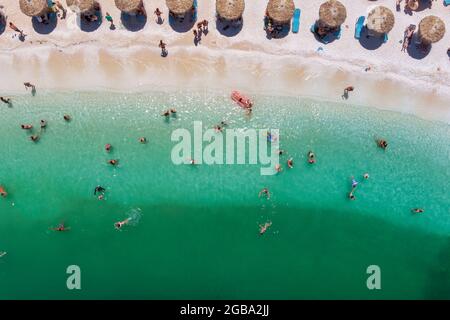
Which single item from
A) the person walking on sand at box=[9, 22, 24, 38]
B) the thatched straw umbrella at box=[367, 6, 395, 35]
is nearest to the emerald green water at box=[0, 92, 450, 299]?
the person walking on sand at box=[9, 22, 24, 38]

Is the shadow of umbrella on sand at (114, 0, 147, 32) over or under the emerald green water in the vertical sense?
over

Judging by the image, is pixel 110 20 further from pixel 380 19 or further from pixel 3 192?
pixel 380 19

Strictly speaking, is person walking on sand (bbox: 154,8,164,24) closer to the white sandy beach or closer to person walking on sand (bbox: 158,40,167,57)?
the white sandy beach

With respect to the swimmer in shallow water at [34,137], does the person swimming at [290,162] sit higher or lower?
lower

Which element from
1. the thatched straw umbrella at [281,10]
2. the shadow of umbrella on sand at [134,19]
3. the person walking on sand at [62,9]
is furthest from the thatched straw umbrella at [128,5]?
the thatched straw umbrella at [281,10]

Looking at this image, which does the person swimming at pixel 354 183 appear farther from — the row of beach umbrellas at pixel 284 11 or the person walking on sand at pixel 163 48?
the person walking on sand at pixel 163 48

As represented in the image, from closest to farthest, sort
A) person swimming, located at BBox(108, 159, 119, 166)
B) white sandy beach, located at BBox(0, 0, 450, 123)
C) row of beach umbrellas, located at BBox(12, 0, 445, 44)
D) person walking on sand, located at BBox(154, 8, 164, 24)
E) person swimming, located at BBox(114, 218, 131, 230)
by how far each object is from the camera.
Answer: row of beach umbrellas, located at BBox(12, 0, 445, 44)
person walking on sand, located at BBox(154, 8, 164, 24)
white sandy beach, located at BBox(0, 0, 450, 123)
person swimming, located at BBox(108, 159, 119, 166)
person swimming, located at BBox(114, 218, 131, 230)
